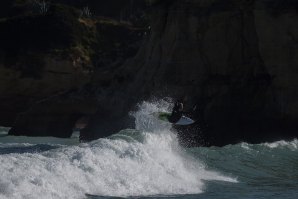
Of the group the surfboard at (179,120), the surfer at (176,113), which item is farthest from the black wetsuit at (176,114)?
the surfboard at (179,120)

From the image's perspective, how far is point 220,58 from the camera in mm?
38188

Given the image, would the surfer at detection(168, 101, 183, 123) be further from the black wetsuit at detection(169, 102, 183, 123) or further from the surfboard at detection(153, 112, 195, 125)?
the surfboard at detection(153, 112, 195, 125)

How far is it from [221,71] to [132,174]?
1986 centimetres

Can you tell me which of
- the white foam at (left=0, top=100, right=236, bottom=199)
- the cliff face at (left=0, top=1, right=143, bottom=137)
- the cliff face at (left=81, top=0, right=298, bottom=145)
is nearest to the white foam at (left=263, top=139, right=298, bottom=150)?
the cliff face at (left=81, top=0, right=298, bottom=145)

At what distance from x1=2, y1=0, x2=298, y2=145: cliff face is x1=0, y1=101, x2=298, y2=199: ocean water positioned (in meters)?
10.1

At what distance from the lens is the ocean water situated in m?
16.0

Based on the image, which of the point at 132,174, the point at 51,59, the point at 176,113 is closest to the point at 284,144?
the point at 176,113

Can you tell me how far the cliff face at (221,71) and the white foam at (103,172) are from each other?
1345cm

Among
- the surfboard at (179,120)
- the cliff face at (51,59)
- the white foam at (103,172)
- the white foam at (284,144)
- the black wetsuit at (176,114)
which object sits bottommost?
the cliff face at (51,59)

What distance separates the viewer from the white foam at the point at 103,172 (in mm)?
15680

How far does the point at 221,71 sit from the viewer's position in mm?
37969

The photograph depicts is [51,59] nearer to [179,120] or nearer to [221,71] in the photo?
[221,71]

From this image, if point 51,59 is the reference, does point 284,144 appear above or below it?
above

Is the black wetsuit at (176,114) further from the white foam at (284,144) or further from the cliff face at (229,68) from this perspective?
the cliff face at (229,68)
